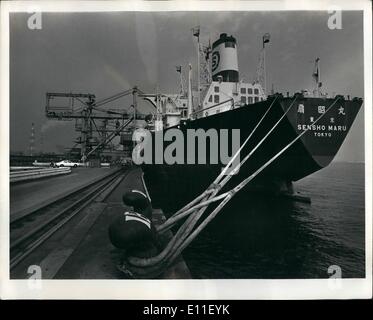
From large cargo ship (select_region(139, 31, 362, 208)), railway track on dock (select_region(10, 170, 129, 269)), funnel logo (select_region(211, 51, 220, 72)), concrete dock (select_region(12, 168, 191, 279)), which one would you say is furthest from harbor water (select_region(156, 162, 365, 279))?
funnel logo (select_region(211, 51, 220, 72))

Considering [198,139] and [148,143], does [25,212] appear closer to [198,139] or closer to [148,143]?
[148,143]

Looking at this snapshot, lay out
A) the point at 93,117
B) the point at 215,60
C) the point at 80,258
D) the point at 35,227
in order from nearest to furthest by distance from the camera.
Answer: the point at 80,258
the point at 35,227
the point at 93,117
the point at 215,60

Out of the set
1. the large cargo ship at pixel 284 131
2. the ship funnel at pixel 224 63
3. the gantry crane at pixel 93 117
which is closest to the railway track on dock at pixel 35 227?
the gantry crane at pixel 93 117

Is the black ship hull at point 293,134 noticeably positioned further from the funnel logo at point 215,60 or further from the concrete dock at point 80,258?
the funnel logo at point 215,60

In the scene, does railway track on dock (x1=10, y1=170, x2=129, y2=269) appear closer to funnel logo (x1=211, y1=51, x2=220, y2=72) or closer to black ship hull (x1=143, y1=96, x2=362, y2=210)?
black ship hull (x1=143, y1=96, x2=362, y2=210)

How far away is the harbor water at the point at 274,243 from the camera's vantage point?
5.66m

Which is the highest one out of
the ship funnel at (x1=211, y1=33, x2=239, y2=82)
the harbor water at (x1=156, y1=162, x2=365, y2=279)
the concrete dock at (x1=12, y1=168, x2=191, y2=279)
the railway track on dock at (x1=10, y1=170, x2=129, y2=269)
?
the ship funnel at (x1=211, y1=33, x2=239, y2=82)

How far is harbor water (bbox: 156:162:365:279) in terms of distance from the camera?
5656 millimetres

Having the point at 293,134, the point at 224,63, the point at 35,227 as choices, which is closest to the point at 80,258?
the point at 35,227

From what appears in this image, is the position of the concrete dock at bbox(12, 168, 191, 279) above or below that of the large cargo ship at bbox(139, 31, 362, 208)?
below

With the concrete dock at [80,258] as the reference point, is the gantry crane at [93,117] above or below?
above

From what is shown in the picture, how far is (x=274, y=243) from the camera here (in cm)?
757

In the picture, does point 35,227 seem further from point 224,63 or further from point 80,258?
point 224,63

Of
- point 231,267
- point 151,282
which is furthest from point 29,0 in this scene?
point 231,267
